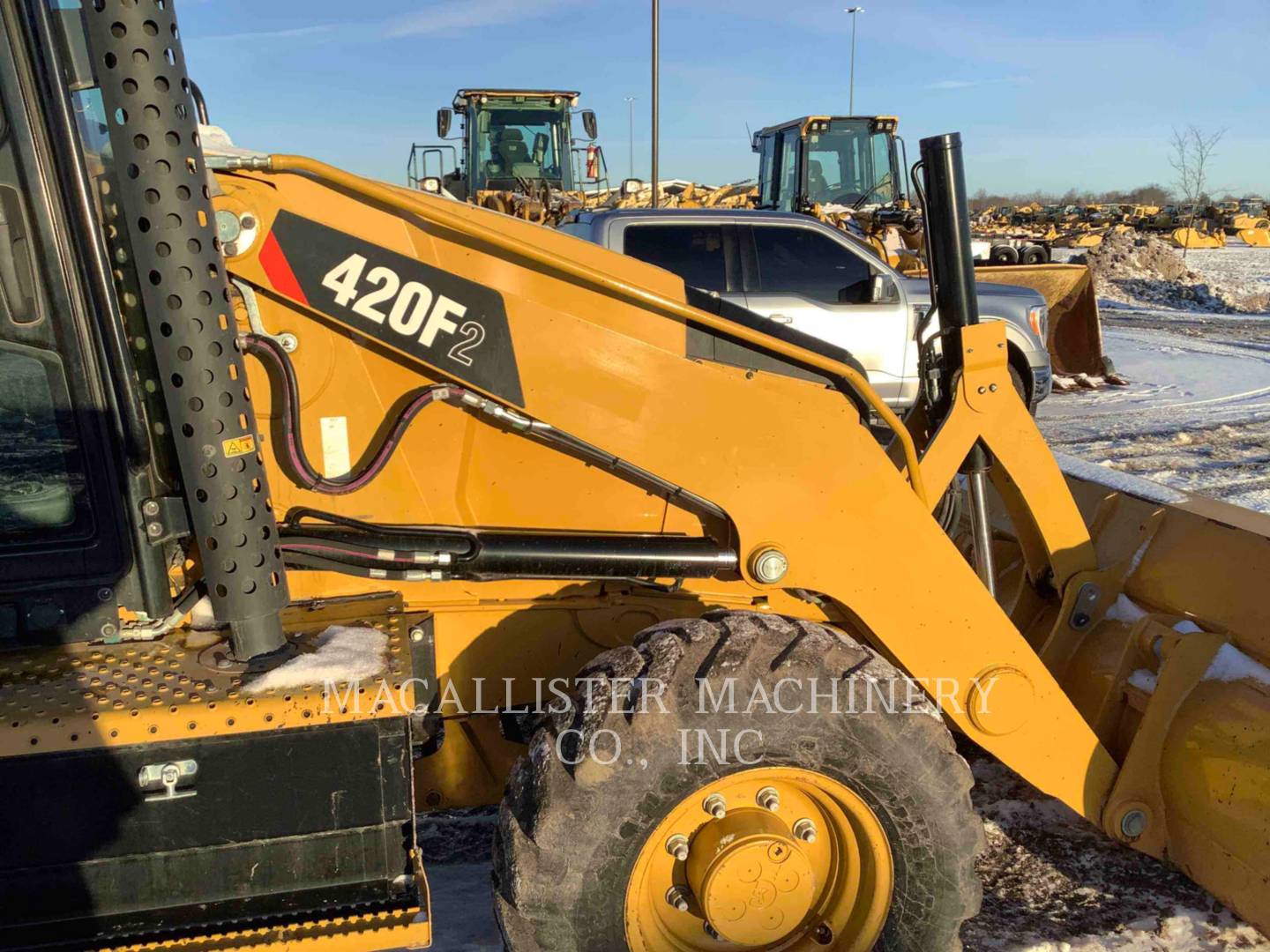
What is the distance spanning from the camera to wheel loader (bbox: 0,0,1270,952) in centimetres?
188

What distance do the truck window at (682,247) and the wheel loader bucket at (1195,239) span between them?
25.8 m

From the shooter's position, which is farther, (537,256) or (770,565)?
(770,565)

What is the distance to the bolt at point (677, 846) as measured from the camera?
230 centimetres

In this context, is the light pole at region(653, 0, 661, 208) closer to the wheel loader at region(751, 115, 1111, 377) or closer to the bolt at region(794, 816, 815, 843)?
the wheel loader at region(751, 115, 1111, 377)

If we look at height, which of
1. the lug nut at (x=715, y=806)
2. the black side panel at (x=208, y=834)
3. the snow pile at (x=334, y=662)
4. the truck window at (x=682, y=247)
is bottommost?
the lug nut at (x=715, y=806)

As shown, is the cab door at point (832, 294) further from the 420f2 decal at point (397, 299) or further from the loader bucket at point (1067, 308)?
the 420f2 decal at point (397, 299)

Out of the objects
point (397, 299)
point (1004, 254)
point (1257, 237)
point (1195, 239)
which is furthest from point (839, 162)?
point (1257, 237)

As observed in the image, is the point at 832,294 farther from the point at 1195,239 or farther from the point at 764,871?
the point at 1195,239

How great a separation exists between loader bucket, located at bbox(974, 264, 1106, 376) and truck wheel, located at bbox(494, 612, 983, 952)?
9.29m

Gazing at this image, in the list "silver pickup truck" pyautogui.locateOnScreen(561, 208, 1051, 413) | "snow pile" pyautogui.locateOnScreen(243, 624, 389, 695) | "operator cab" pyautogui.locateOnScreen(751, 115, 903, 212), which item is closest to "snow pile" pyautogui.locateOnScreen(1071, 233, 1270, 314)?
"operator cab" pyautogui.locateOnScreen(751, 115, 903, 212)

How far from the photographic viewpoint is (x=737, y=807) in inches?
91.5

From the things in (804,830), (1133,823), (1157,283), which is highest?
(804,830)

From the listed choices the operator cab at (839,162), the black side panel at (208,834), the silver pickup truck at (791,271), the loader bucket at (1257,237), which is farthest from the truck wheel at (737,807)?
the loader bucket at (1257,237)

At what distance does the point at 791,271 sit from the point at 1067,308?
5218 millimetres
